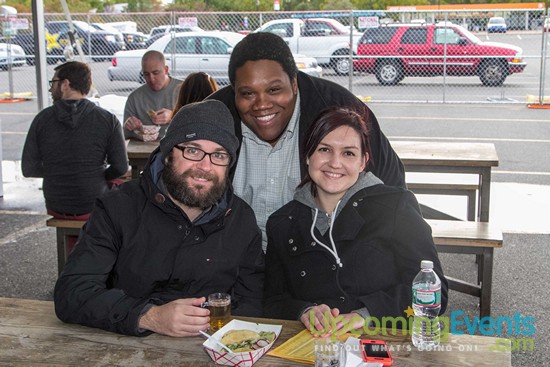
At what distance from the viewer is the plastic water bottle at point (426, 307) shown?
246 centimetres

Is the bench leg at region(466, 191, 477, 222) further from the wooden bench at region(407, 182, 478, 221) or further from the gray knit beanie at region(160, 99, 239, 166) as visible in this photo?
the gray knit beanie at region(160, 99, 239, 166)

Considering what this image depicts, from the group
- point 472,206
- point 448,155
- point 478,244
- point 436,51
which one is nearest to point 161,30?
point 436,51

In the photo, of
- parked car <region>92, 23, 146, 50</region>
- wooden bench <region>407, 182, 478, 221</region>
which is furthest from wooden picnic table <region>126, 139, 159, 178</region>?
parked car <region>92, 23, 146, 50</region>

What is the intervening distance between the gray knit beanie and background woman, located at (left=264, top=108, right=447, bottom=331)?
1.25ft

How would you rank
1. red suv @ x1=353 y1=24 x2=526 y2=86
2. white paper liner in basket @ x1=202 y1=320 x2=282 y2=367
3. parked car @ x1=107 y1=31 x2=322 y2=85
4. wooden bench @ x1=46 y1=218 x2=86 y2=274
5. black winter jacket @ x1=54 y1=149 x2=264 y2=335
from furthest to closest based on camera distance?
1. red suv @ x1=353 y1=24 x2=526 y2=86
2. parked car @ x1=107 y1=31 x2=322 y2=85
3. wooden bench @ x1=46 y1=218 x2=86 y2=274
4. black winter jacket @ x1=54 y1=149 x2=264 y2=335
5. white paper liner in basket @ x1=202 y1=320 x2=282 y2=367

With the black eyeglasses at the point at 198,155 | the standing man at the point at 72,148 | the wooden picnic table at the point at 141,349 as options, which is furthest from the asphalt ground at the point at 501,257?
the black eyeglasses at the point at 198,155

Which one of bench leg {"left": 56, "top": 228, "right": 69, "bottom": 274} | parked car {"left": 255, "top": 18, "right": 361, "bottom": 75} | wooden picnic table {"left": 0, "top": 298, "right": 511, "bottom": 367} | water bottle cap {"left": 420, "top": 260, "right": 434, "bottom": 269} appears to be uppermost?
parked car {"left": 255, "top": 18, "right": 361, "bottom": 75}

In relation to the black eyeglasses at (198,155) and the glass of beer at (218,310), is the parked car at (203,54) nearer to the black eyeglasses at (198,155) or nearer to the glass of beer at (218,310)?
the black eyeglasses at (198,155)

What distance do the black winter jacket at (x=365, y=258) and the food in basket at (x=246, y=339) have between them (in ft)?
1.18

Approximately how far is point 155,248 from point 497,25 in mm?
18541

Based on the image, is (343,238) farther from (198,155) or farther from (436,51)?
(436,51)

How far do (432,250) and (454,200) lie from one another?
17.5 ft

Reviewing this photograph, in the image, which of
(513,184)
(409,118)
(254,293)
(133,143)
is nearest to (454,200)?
(513,184)

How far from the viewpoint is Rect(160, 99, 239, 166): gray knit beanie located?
9.35 feet
